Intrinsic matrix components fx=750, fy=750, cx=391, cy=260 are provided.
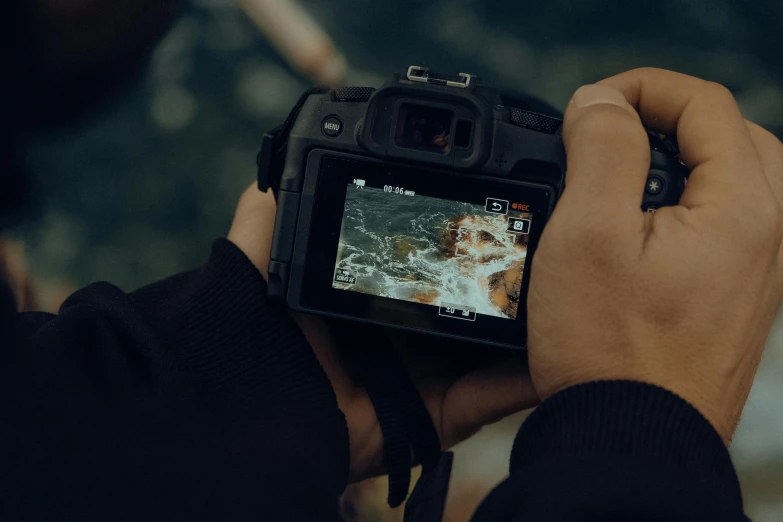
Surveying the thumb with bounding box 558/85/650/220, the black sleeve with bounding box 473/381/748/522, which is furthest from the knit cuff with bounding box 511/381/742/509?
the thumb with bounding box 558/85/650/220

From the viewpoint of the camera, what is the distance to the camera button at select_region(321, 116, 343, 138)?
55 cm

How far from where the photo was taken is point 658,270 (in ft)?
1.39

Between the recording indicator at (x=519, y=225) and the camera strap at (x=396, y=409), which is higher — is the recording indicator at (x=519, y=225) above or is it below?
above

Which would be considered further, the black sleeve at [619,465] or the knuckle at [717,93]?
the knuckle at [717,93]

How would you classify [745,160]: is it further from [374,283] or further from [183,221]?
[183,221]

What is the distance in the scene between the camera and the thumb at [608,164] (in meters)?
0.43

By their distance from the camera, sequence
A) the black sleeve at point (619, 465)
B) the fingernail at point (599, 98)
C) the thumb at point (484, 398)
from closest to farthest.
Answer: the black sleeve at point (619, 465) → the fingernail at point (599, 98) → the thumb at point (484, 398)

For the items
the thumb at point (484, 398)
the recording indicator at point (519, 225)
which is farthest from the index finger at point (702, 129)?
the thumb at point (484, 398)

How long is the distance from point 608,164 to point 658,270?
0.07 meters

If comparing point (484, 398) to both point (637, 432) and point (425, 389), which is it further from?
point (637, 432)

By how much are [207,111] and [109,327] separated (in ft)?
1.34

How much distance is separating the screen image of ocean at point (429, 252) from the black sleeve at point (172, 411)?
0.28 ft

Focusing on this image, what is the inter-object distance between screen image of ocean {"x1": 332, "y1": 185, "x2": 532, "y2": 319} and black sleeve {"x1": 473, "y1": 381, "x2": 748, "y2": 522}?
0.45 ft

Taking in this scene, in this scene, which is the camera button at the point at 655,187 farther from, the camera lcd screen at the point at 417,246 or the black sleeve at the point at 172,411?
the black sleeve at the point at 172,411
